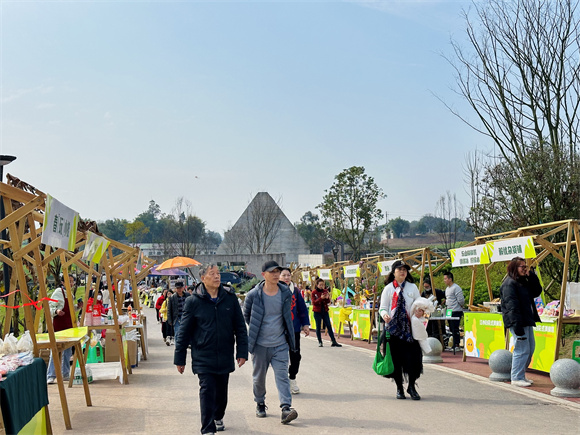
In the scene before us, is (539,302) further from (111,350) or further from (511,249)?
(111,350)

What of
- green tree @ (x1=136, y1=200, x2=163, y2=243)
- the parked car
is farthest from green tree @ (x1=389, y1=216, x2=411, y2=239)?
the parked car

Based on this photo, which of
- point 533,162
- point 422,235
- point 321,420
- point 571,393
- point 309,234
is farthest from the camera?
point 422,235

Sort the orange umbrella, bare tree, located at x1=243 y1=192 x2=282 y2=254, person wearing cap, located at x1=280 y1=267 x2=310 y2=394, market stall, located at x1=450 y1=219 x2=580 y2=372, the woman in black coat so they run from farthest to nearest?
1. bare tree, located at x1=243 y1=192 x2=282 y2=254
2. the orange umbrella
3. market stall, located at x1=450 y1=219 x2=580 y2=372
4. the woman in black coat
5. person wearing cap, located at x1=280 y1=267 x2=310 y2=394

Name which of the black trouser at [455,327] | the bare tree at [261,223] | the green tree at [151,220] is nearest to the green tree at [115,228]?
the green tree at [151,220]

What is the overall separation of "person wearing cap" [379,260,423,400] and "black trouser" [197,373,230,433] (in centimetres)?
301

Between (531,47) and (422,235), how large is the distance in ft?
450

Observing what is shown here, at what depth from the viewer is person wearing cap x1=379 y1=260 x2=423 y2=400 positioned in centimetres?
936

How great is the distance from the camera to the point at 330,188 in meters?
49.1

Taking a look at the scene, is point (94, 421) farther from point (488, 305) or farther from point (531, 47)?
point (531, 47)

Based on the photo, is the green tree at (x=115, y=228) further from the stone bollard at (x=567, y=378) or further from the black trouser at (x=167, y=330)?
the stone bollard at (x=567, y=378)

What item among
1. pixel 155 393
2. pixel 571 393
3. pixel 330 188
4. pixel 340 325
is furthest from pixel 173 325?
pixel 330 188

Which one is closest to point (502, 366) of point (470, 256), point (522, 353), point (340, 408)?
point (522, 353)

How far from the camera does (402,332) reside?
9.38 meters

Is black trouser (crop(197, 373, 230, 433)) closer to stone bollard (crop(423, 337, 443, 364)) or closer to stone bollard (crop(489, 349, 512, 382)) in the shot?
stone bollard (crop(489, 349, 512, 382))
